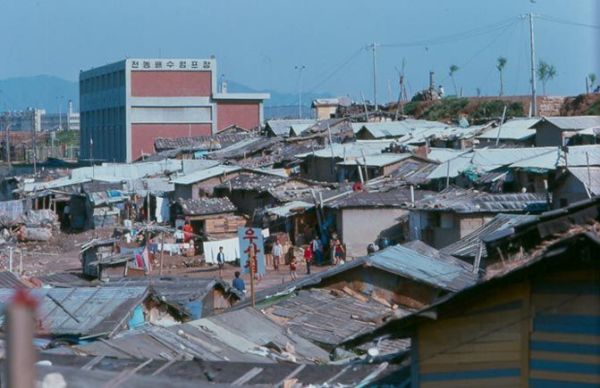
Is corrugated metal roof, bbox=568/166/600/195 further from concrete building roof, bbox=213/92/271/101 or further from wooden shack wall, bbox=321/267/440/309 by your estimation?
concrete building roof, bbox=213/92/271/101

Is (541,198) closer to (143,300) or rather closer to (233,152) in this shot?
(143,300)

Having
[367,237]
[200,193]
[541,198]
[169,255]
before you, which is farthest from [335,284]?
[200,193]

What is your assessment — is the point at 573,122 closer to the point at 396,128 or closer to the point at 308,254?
the point at 396,128

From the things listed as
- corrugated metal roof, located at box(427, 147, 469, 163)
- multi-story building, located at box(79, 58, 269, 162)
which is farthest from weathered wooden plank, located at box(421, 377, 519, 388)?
multi-story building, located at box(79, 58, 269, 162)

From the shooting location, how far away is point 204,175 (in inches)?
1266

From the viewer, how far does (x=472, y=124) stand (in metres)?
38.7

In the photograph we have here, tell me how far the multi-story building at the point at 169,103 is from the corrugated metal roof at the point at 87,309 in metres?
39.5

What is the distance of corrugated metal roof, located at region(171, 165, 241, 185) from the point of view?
31.8 metres

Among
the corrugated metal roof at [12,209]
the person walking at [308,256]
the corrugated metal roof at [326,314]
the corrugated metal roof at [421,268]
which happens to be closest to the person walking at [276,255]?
the person walking at [308,256]

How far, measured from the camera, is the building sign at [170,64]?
52.1 m

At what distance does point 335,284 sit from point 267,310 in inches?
72.4

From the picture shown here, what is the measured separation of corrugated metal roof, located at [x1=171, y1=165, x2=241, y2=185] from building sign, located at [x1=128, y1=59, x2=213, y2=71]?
19.5m

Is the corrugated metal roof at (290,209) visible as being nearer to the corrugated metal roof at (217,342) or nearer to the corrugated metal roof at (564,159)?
the corrugated metal roof at (564,159)

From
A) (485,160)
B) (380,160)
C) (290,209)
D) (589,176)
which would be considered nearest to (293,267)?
(290,209)
